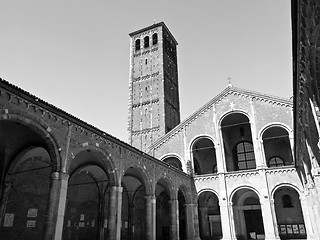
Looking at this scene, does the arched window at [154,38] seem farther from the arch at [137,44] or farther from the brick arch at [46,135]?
the brick arch at [46,135]

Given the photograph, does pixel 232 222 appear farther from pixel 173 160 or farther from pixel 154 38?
pixel 154 38

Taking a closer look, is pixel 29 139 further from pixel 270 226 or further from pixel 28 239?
pixel 270 226

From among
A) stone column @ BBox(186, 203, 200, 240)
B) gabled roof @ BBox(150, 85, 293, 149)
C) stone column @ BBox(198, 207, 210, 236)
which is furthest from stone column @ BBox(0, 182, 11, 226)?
stone column @ BBox(198, 207, 210, 236)

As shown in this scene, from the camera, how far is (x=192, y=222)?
22719mm

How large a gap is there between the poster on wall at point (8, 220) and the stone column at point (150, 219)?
24.9 feet

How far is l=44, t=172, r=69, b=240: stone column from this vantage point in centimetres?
1053

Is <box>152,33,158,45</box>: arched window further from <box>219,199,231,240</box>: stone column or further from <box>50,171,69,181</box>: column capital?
<box>50,171,69,181</box>: column capital

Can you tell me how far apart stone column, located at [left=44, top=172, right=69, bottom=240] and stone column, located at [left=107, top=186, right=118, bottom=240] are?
3.25 metres

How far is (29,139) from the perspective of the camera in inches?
524

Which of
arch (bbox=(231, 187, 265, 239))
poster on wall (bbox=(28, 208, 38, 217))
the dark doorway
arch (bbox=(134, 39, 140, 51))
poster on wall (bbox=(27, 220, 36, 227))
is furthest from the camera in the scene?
arch (bbox=(134, 39, 140, 51))

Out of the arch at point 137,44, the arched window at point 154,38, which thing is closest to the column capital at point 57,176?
the arched window at point 154,38

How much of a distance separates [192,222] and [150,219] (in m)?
6.76

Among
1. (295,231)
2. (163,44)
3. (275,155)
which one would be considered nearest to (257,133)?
(275,155)

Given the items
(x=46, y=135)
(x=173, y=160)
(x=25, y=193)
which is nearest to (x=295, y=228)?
(x=173, y=160)
